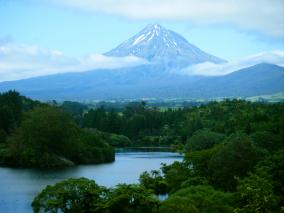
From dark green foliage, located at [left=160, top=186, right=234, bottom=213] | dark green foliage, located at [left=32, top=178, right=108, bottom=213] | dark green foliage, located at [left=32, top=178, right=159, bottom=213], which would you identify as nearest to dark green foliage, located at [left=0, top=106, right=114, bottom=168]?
dark green foliage, located at [left=32, top=178, right=108, bottom=213]

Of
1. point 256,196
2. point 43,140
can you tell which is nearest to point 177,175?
point 256,196

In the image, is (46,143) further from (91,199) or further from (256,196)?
(256,196)

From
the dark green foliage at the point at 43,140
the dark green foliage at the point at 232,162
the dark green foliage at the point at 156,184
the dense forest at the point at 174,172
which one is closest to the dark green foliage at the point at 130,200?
the dense forest at the point at 174,172

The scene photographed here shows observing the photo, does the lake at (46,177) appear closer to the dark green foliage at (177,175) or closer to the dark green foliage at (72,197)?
the dark green foliage at (72,197)

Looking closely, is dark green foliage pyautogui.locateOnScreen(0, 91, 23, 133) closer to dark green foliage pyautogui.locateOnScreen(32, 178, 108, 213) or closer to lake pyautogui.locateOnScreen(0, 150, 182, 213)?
lake pyautogui.locateOnScreen(0, 150, 182, 213)

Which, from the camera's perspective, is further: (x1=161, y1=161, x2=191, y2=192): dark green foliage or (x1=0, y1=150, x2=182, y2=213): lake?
(x1=0, y1=150, x2=182, y2=213): lake

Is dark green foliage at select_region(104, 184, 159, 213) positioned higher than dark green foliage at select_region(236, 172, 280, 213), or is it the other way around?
dark green foliage at select_region(236, 172, 280, 213)
